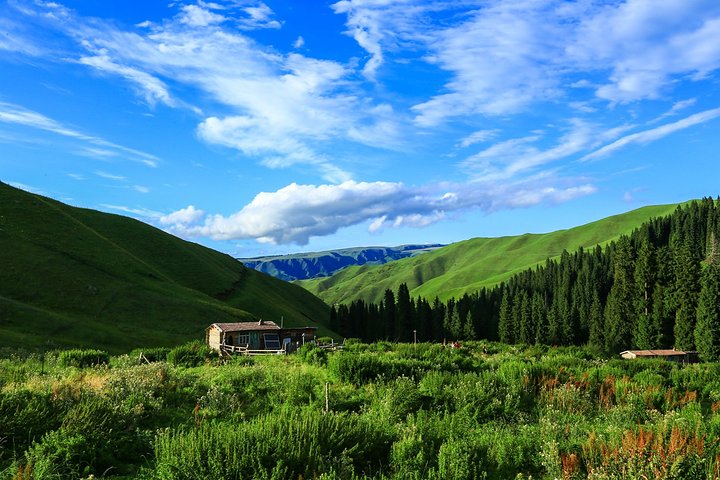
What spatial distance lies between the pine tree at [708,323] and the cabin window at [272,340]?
60690 mm

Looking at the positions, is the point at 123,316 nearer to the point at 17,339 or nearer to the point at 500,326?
the point at 17,339

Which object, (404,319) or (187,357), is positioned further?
(404,319)

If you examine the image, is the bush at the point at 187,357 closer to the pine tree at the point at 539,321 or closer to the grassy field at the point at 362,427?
the grassy field at the point at 362,427

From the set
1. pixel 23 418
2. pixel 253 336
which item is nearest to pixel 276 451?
pixel 23 418

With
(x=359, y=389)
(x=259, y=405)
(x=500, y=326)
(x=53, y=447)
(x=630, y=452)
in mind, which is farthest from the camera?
(x=500, y=326)

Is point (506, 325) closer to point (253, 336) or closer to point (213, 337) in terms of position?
point (253, 336)

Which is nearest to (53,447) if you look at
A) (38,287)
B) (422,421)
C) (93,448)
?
(93,448)

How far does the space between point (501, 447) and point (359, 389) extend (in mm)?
→ 7678

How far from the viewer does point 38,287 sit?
64312 millimetres

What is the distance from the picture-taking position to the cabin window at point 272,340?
55.6m

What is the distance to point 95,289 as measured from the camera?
6906 cm

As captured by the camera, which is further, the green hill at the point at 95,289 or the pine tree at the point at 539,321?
the pine tree at the point at 539,321

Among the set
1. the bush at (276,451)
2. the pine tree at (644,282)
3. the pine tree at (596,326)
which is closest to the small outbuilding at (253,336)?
the bush at (276,451)

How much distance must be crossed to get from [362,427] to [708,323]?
7578 cm
